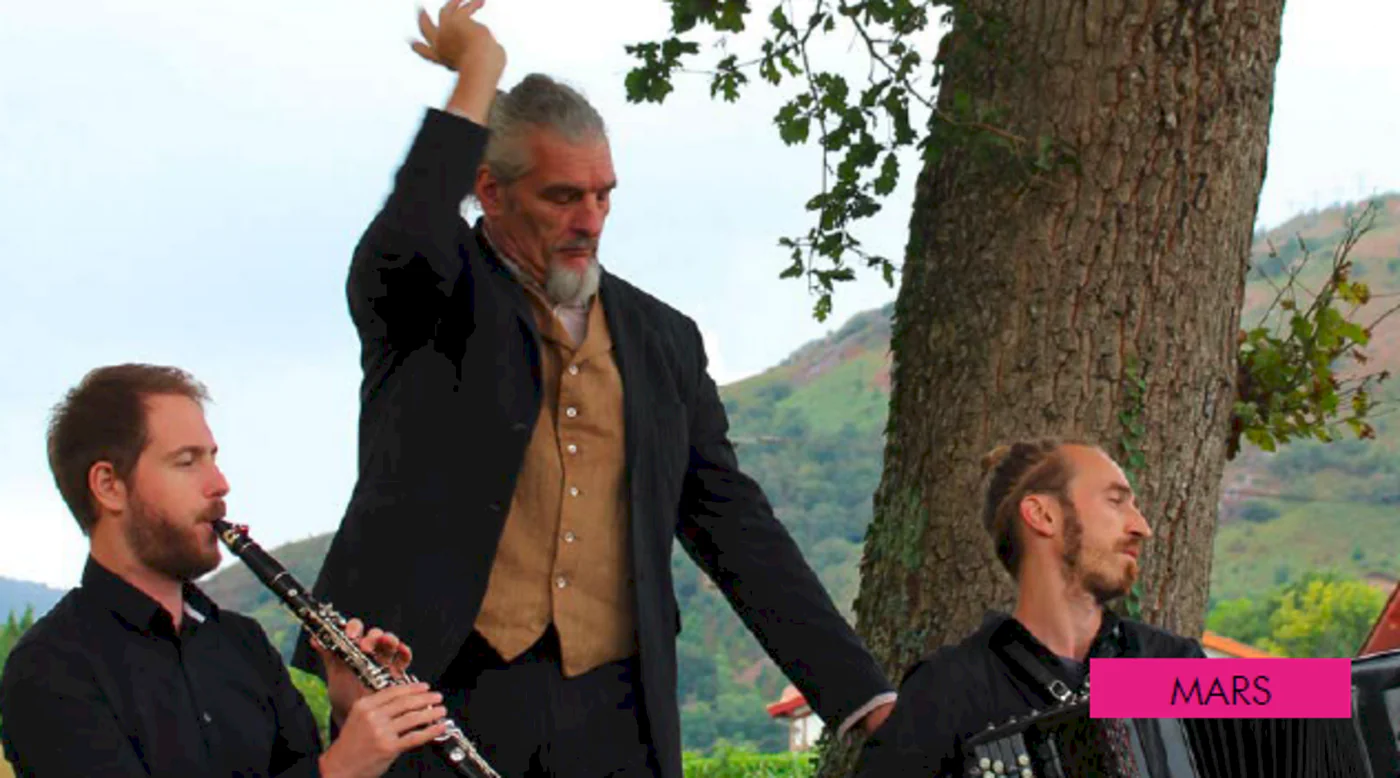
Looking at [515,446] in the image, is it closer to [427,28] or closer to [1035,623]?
[427,28]

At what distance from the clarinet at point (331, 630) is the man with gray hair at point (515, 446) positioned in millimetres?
150

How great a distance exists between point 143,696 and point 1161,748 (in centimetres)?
181

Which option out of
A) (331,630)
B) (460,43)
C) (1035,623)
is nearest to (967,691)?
(1035,623)

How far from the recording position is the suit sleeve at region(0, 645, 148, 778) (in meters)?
3.46

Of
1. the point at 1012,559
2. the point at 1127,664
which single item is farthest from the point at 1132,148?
the point at 1127,664

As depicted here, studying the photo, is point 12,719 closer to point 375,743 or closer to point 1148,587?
point 375,743

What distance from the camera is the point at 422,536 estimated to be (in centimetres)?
391

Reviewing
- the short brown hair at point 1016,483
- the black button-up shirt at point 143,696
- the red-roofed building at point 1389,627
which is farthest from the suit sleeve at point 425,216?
the red-roofed building at point 1389,627

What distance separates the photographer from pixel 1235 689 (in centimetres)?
428

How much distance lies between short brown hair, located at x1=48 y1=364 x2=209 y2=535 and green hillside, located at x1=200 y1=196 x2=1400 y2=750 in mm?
62568

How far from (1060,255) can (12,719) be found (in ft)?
12.6

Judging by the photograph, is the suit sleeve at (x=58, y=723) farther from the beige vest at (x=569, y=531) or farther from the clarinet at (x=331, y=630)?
the beige vest at (x=569, y=531)

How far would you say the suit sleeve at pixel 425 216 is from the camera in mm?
3756

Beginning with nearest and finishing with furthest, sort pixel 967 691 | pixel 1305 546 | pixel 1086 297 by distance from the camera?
Result: pixel 967 691
pixel 1086 297
pixel 1305 546
